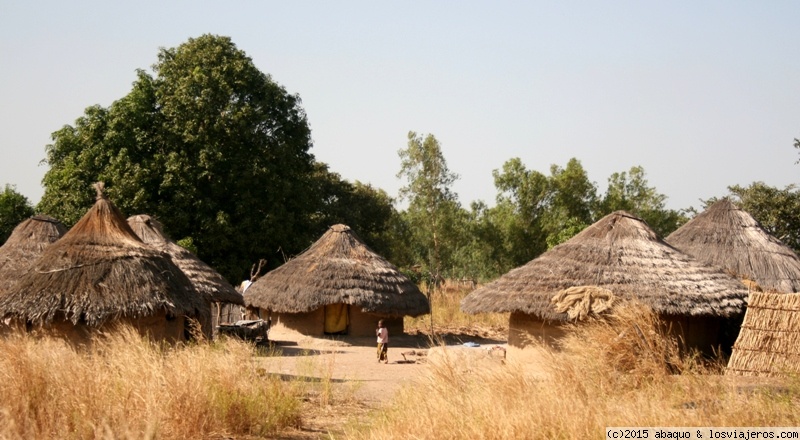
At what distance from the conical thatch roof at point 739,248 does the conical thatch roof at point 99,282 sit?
9716 millimetres

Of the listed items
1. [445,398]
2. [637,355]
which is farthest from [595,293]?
[445,398]

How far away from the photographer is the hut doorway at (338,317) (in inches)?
778

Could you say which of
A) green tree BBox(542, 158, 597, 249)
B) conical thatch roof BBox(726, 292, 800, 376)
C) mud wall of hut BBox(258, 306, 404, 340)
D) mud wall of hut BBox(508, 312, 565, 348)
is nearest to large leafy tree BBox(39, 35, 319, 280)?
mud wall of hut BBox(258, 306, 404, 340)

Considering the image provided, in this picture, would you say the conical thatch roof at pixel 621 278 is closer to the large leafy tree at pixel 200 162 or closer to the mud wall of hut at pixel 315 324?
the mud wall of hut at pixel 315 324

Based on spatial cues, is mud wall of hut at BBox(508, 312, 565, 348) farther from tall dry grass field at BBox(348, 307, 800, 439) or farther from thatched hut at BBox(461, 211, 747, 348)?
tall dry grass field at BBox(348, 307, 800, 439)

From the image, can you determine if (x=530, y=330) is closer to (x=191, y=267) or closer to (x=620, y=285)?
(x=620, y=285)

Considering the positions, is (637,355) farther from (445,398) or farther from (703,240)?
(703,240)

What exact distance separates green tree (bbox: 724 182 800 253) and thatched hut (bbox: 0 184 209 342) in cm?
1552

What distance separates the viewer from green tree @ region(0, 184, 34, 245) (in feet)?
78.2

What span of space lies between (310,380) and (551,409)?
526cm

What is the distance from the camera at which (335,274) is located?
19578 mm

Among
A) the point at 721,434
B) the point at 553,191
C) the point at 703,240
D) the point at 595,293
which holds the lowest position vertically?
the point at 721,434

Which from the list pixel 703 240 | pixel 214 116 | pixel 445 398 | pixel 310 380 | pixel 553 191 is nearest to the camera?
pixel 445 398

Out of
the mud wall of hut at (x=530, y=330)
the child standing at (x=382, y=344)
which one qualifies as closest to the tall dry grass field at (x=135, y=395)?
the mud wall of hut at (x=530, y=330)
